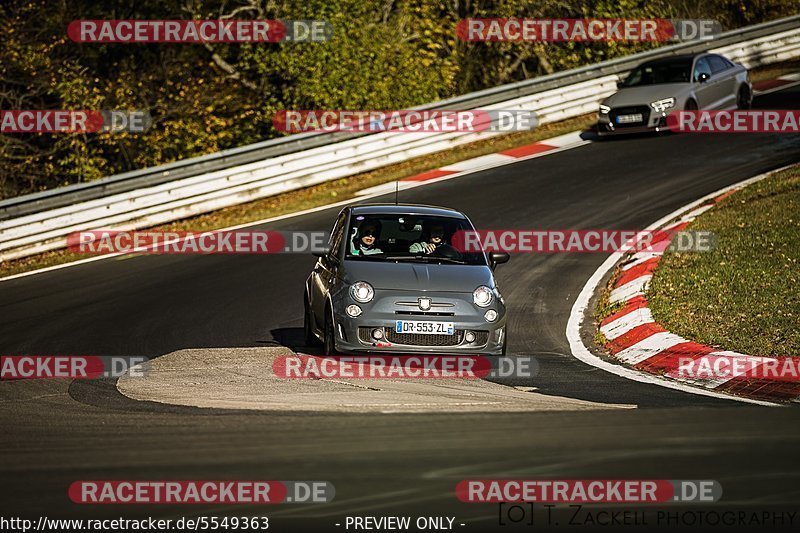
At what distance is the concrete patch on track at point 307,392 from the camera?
27.1ft

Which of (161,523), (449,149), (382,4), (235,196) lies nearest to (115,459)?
(161,523)

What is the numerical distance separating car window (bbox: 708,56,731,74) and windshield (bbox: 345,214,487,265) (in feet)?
43.5

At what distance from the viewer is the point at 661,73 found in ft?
77.5

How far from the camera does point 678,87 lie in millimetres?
22938

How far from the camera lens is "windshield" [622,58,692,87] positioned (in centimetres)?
2333

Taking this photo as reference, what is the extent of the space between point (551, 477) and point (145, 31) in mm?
24336

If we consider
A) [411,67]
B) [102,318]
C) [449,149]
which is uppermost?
[411,67]

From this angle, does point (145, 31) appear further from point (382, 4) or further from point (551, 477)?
point (551, 477)

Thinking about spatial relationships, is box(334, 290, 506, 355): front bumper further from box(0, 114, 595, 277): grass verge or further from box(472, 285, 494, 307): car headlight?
box(0, 114, 595, 277): grass verge

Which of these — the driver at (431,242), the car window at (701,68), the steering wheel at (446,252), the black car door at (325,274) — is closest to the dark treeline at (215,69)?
the car window at (701,68)

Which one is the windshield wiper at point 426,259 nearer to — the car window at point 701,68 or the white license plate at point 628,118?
the white license plate at point 628,118

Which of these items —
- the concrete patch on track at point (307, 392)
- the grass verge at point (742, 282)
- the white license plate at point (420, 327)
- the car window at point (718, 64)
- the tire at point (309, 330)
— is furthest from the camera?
the car window at point (718, 64)

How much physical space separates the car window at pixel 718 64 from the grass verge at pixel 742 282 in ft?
22.9

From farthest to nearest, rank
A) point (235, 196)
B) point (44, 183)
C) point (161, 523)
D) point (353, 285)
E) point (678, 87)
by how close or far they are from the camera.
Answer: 1. point (44, 183)
2. point (678, 87)
3. point (235, 196)
4. point (353, 285)
5. point (161, 523)
